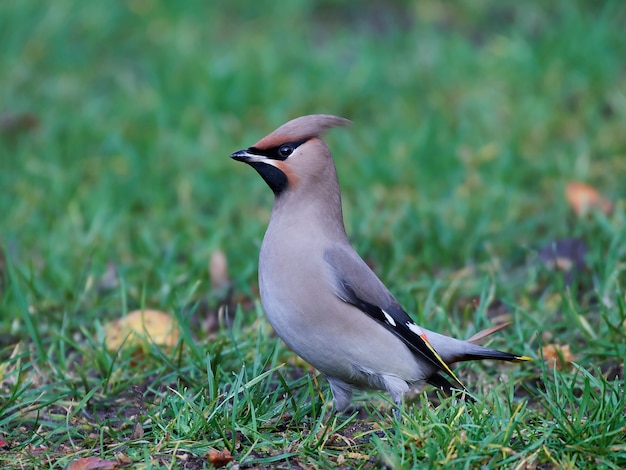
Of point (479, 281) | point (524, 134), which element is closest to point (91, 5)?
point (524, 134)

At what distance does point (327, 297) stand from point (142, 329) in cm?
118

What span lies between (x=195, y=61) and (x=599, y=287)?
173 inches

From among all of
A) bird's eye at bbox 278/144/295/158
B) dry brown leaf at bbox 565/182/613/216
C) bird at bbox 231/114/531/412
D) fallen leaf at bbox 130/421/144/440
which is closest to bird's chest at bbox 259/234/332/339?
bird at bbox 231/114/531/412

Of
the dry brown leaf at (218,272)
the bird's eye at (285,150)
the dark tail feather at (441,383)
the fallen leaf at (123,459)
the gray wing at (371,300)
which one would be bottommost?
the dark tail feather at (441,383)

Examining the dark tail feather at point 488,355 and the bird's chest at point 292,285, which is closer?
the bird's chest at point 292,285

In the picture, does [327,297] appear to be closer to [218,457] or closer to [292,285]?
[292,285]

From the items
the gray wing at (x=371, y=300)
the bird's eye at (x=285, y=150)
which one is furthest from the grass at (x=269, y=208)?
the bird's eye at (x=285, y=150)

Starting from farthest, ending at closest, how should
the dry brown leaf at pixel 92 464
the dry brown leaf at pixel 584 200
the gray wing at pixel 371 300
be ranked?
the dry brown leaf at pixel 584 200 < the gray wing at pixel 371 300 < the dry brown leaf at pixel 92 464

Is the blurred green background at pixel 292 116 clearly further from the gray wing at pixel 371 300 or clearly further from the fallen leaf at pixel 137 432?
the fallen leaf at pixel 137 432

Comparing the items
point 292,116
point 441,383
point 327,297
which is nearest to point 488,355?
point 441,383

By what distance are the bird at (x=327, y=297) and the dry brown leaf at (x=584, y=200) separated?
2006mm

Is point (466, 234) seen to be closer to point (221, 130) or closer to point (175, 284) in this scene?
point (175, 284)

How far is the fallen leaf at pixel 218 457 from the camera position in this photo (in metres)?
3.57

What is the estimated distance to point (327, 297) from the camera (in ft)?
12.9
